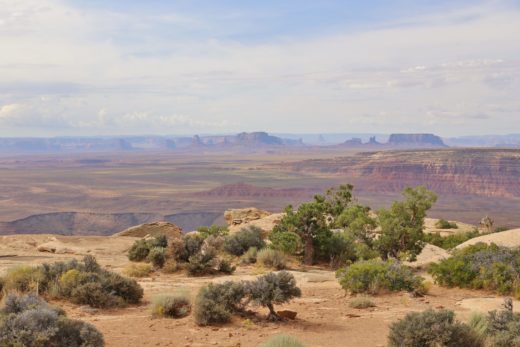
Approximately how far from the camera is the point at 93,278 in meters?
14.1

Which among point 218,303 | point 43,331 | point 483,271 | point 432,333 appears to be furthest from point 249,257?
point 43,331

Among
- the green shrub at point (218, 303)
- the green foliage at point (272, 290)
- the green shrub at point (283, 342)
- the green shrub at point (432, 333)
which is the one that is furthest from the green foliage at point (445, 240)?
the green shrub at point (283, 342)

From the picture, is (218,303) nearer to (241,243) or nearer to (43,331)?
(43,331)

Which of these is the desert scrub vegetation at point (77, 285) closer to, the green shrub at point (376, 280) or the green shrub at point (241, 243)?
the green shrub at point (376, 280)

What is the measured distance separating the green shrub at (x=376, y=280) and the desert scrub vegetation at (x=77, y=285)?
19.0 feet

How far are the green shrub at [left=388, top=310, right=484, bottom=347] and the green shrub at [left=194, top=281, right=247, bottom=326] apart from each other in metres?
3.78

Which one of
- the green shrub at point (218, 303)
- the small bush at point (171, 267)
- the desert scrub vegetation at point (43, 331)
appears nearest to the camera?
the desert scrub vegetation at point (43, 331)

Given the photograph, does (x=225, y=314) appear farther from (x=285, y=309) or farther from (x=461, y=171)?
(x=461, y=171)

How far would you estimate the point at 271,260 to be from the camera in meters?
21.5

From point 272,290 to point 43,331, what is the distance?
5063 millimetres

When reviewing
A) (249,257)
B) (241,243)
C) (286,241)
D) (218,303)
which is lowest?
(249,257)

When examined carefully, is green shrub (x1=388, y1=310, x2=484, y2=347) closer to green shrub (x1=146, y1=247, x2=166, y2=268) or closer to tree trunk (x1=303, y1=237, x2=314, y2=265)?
green shrub (x1=146, y1=247, x2=166, y2=268)

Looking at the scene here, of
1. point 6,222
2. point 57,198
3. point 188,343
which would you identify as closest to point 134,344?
point 188,343

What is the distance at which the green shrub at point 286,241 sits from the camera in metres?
23.4
